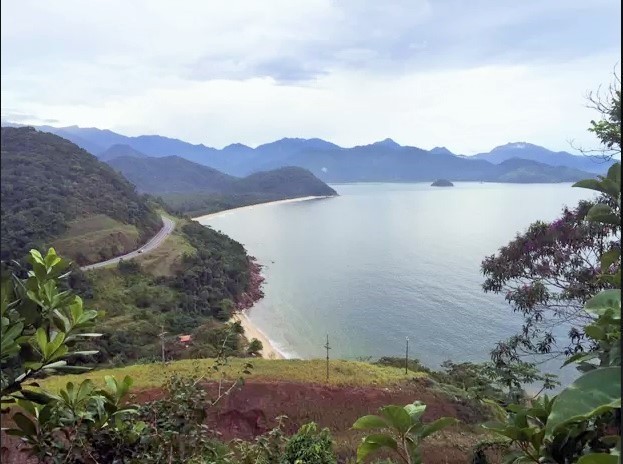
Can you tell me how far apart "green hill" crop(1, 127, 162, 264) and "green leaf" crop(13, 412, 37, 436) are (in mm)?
19808

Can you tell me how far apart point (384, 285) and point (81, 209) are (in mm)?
17755

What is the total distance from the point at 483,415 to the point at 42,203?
22.3m

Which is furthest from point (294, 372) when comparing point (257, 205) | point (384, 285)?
point (257, 205)

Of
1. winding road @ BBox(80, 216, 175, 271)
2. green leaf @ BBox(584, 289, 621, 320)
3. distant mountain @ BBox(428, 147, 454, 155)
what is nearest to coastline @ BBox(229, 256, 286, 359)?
winding road @ BBox(80, 216, 175, 271)

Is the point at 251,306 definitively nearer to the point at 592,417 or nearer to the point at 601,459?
the point at 592,417

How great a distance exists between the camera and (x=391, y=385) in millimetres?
10039

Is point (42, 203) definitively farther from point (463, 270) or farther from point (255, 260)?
point (463, 270)

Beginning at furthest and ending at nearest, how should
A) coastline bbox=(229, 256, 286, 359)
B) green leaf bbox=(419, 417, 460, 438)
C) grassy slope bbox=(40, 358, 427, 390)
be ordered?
1. coastline bbox=(229, 256, 286, 359)
2. grassy slope bbox=(40, 358, 427, 390)
3. green leaf bbox=(419, 417, 460, 438)

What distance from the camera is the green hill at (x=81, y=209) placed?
892 inches

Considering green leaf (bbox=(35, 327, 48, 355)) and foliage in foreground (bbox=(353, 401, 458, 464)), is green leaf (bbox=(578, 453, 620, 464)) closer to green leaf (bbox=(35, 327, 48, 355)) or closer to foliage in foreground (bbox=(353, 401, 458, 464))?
foliage in foreground (bbox=(353, 401, 458, 464))

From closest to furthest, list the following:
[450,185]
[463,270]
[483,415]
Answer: [483,415] → [463,270] → [450,185]

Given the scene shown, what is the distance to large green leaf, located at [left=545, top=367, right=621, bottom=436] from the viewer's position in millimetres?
548

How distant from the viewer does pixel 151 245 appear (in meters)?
28.9

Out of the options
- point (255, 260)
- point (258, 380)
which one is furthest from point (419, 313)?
point (255, 260)
